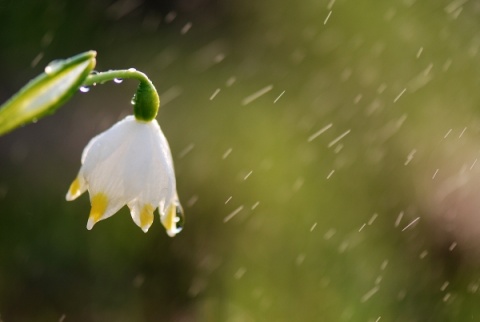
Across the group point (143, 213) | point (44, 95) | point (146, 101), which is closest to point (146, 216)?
point (143, 213)

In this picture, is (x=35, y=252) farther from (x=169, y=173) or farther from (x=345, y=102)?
(x=169, y=173)

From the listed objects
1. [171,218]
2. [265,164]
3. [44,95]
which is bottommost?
[265,164]

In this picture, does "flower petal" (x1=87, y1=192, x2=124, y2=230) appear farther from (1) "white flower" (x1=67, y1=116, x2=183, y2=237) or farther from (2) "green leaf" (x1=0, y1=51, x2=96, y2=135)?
(2) "green leaf" (x1=0, y1=51, x2=96, y2=135)

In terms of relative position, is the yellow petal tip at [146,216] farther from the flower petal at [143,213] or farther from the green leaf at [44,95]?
the green leaf at [44,95]

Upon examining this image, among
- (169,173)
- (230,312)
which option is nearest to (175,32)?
(230,312)

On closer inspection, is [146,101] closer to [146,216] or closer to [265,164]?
[146,216]

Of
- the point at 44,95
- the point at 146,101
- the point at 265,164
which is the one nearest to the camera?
the point at 44,95
